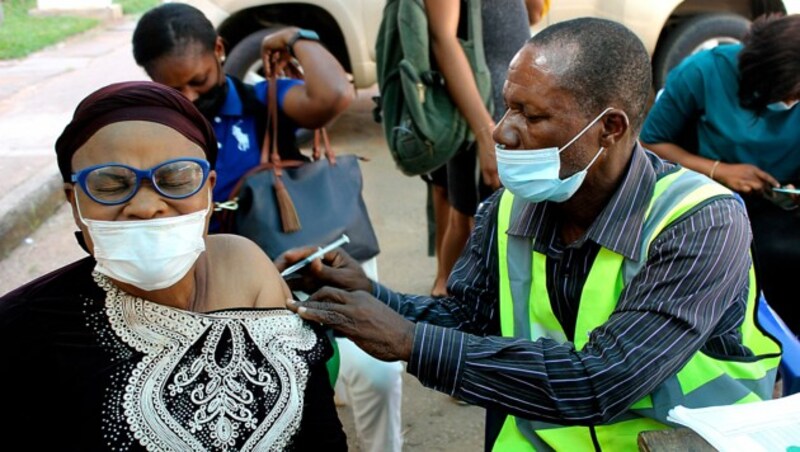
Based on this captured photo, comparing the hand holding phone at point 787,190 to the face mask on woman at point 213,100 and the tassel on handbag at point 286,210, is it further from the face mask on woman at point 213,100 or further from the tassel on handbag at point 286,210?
the face mask on woman at point 213,100

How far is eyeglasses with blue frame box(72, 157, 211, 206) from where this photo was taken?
1637 millimetres

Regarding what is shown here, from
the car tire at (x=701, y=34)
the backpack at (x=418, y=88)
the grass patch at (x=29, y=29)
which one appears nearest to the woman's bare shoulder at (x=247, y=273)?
the backpack at (x=418, y=88)

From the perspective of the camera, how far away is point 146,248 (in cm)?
166

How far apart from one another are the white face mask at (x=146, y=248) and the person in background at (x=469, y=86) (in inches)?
62.4

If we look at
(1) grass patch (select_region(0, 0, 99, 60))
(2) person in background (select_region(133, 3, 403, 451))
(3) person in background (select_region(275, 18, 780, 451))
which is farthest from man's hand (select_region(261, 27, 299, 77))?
(1) grass patch (select_region(0, 0, 99, 60))

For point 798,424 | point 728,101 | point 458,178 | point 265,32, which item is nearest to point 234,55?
point 265,32

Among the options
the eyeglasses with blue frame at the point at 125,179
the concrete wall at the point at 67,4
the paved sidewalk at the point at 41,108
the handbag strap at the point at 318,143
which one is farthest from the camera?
the concrete wall at the point at 67,4

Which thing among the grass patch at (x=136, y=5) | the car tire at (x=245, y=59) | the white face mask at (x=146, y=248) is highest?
the white face mask at (x=146, y=248)

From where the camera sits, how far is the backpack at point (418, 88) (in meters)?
3.08

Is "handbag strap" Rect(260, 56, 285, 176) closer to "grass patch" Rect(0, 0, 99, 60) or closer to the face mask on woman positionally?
the face mask on woman

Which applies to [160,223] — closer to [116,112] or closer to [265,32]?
[116,112]

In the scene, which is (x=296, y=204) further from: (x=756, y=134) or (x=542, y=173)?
(x=756, y=134)

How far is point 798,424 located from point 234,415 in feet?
3.54

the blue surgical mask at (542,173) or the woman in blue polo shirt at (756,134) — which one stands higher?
the blue surgical mask at (542,173)
